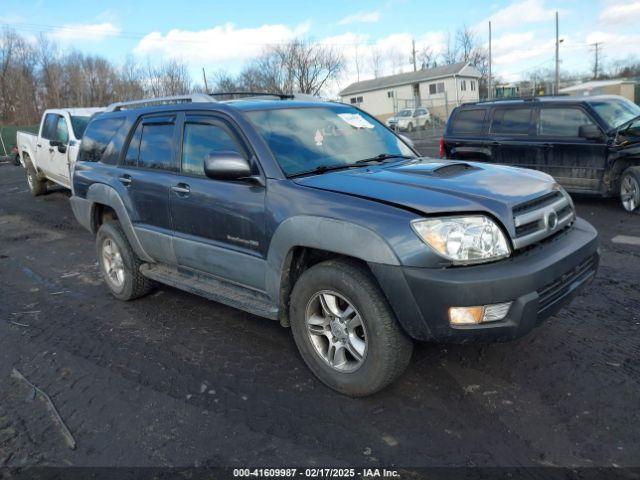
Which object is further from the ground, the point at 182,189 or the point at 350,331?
the point at 182,189

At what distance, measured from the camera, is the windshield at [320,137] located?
359cm

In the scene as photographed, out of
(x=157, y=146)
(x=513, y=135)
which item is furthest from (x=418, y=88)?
(x=157, y=146)

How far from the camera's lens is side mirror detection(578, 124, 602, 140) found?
7.71 m

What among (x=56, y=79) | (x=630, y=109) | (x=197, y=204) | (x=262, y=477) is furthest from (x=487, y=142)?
(x=56, y=79)

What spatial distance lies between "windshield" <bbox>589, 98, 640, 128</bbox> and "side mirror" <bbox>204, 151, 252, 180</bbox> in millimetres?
6758

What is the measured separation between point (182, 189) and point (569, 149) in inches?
261

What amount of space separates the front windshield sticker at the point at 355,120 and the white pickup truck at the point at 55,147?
663cm

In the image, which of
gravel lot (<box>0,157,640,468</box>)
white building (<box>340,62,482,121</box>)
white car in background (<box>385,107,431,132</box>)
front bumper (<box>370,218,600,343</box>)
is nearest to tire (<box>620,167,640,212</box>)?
gravel lot (<box>0,157,640,468</box>)

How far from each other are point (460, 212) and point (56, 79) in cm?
6304

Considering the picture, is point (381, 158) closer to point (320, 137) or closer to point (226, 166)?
point (320, 137)

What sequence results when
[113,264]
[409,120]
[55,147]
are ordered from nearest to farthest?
[113,264] < [55,147] < [409,120]

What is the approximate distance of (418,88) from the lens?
54.5 meters

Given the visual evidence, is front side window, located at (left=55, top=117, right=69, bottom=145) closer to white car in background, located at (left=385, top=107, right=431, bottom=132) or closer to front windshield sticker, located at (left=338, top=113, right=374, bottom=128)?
front windshield sticker, located at (left=338, top=113, right=374, bottom=128)

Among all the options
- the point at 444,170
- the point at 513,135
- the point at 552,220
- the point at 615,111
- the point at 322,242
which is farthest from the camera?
the point at 513,135
